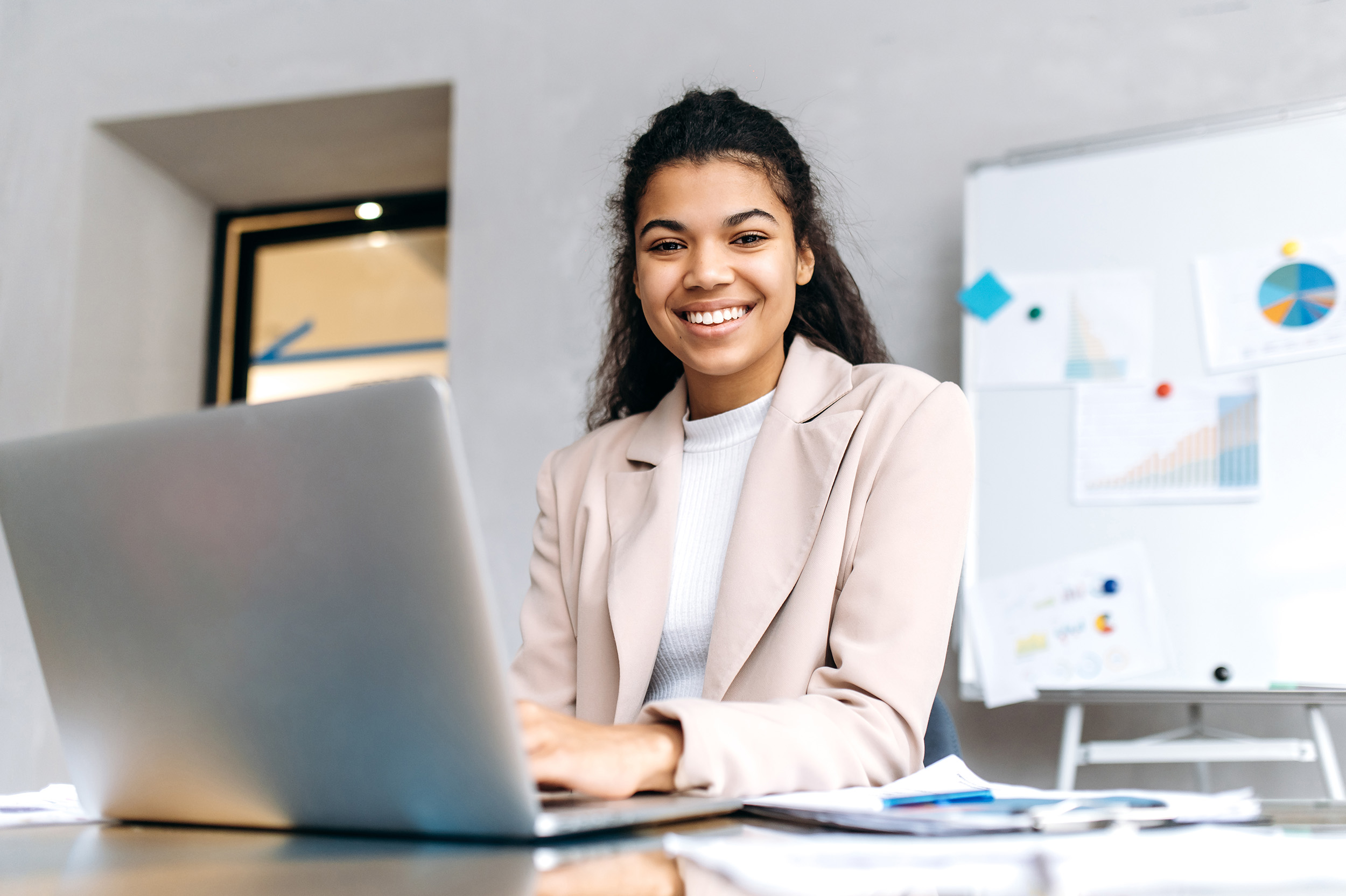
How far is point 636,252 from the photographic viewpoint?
1.40 meters

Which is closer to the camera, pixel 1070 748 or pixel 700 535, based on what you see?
pixel 700 535

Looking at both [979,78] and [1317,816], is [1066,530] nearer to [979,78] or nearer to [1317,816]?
[979,78]

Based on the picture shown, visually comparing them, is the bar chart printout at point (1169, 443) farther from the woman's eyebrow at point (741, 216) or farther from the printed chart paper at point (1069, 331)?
the woman's eyebrow at point (741, 216)

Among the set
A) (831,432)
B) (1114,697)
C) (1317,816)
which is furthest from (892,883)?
(1114,697)

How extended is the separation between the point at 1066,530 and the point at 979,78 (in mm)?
996

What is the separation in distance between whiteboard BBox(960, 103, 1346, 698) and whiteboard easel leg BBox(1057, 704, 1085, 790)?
118 mm

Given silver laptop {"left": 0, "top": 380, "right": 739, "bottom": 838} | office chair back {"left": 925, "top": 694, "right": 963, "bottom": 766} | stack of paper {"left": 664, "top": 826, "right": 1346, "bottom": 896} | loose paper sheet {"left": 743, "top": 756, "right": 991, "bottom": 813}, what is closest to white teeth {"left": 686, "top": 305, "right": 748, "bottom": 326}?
office chair back {"left": 925, "top": 694, "right": 963, "bottom": 766}

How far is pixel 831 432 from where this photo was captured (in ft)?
3.82

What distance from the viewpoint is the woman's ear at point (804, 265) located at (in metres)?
1.42

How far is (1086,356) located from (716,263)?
1.05 m

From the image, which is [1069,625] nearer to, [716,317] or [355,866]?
[716,317]

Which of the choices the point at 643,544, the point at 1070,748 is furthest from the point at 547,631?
the point at 1070,748

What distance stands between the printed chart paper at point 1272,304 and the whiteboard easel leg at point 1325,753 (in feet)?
1.93

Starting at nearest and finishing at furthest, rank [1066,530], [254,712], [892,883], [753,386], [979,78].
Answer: [892,883] < [254,712] < [753,386] < [1066,530] < [979,78]
